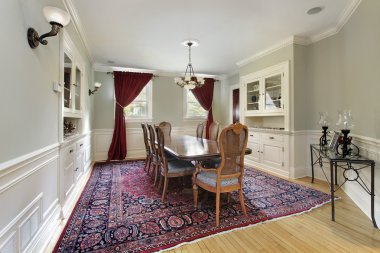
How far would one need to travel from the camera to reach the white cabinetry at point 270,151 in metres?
3.70

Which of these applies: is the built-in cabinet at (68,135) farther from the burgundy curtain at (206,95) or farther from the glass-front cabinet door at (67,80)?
the burgundy curtain at (206,95)

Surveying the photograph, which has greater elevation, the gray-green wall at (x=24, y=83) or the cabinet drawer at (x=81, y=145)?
the gray-green wall at (x=24, y=83)

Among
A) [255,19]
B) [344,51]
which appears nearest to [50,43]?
[255,19]

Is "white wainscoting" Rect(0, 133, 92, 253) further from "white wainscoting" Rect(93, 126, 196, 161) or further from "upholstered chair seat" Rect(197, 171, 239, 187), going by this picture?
"white wainscoting" Rect(93, 126, 196, 161)

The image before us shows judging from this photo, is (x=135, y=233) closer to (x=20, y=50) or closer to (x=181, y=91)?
(x=20, y=50)

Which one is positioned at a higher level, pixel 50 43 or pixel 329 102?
pixel 50 43

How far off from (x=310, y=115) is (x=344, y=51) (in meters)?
1.18

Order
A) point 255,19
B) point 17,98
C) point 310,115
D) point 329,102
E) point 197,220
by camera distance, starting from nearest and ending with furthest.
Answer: point 17,98 < point 197,220 < point 255,19 < point 329,102 < point 310,115

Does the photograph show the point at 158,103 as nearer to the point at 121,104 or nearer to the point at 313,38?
the point at 121,104

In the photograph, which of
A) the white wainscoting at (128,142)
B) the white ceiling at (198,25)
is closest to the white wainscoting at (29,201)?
the white ceiling at (198,25)

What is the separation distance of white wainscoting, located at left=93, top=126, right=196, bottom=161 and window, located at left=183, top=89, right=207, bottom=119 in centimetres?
54

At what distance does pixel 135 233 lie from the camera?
1863mm

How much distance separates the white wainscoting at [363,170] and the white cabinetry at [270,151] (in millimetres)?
196

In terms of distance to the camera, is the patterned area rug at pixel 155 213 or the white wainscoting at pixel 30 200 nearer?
the white wainscoting at pixel 30 200
